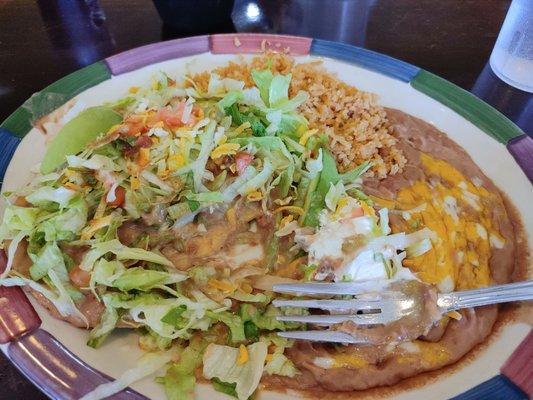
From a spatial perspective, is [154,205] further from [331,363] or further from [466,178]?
[466,178]

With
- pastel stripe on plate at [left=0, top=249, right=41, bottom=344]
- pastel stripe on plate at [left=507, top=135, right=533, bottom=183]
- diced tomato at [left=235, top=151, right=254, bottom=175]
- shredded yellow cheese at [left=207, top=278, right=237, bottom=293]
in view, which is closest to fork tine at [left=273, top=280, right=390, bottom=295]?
shredded yellow cheese at [left=207, top=278, right=237, bottom=293]

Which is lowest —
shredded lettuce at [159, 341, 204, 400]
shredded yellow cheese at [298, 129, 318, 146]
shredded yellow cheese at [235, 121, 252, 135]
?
shredded lettuce at [159, 341, 204, 400]

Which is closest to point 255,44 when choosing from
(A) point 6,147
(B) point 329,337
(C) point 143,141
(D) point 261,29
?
(D) point 261,29

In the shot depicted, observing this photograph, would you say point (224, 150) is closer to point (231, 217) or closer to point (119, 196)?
point (231, 217)

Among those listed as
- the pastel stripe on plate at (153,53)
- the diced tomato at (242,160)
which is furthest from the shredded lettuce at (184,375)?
the pastel stripe on plate at (153,53)

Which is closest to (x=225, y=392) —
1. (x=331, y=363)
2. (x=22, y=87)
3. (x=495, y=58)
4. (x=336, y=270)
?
(x=331, y=363)

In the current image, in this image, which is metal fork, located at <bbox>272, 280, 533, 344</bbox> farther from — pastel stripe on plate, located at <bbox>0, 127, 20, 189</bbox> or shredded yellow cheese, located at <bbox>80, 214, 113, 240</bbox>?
pastel stripe on plate, located at <bbox>0, 127, 20, 189</bbox>

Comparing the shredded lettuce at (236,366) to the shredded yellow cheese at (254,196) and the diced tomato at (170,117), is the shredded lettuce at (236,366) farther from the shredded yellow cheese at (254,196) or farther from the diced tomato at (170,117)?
the diced tomato at (170,117)

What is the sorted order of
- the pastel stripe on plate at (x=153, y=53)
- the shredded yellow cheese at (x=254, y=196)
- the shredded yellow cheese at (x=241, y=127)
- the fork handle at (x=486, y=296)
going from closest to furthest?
the fork handle at (x=486, y=296), the shredded yellow cheese at (x=254, y=196), the shredded yellow cheese at (x=241, y=127), the pastel stripe on plate at (x=153, y=53)
